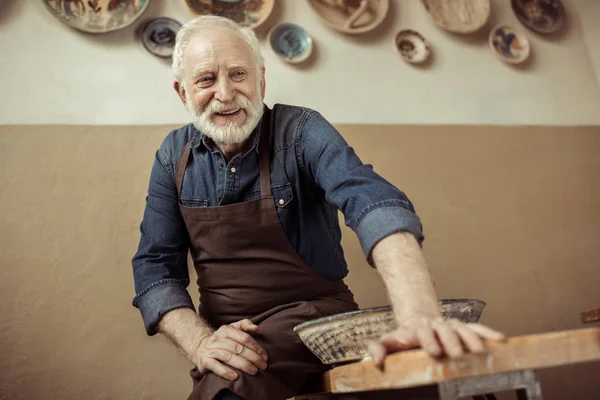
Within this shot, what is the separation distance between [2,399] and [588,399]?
2140 mm

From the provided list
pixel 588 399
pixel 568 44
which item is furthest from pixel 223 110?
pixel 568 44

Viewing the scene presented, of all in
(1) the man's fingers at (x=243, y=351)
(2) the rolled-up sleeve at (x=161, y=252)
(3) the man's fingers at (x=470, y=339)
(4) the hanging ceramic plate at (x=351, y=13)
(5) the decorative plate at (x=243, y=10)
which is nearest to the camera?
(3) the man's fingers at (x=470, y=339)

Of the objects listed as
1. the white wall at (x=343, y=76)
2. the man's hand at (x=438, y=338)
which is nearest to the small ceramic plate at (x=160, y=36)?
the white wall at (x=343, y=76)

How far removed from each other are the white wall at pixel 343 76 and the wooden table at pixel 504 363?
1551 millimetres

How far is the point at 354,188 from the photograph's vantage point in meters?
1.12

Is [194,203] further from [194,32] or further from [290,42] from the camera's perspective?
[290,42]

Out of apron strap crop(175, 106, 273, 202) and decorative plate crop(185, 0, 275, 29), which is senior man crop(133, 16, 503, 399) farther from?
decorative plate crop(185, 0, 275, 29)

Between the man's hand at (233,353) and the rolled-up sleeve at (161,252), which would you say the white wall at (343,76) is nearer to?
the rolled-up sleeve at (161,252)

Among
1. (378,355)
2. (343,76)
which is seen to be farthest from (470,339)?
(343,76)

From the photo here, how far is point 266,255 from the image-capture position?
1334 millimetres

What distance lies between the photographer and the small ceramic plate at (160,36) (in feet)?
6.82

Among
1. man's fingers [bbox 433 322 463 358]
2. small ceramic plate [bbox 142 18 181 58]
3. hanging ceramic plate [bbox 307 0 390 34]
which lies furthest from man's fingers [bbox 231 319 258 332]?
hanging ceramic plate [bbox 307 0 390 34]

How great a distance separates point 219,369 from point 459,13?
6.88 ft

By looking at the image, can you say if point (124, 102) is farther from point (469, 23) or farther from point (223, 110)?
point (469, 23)
